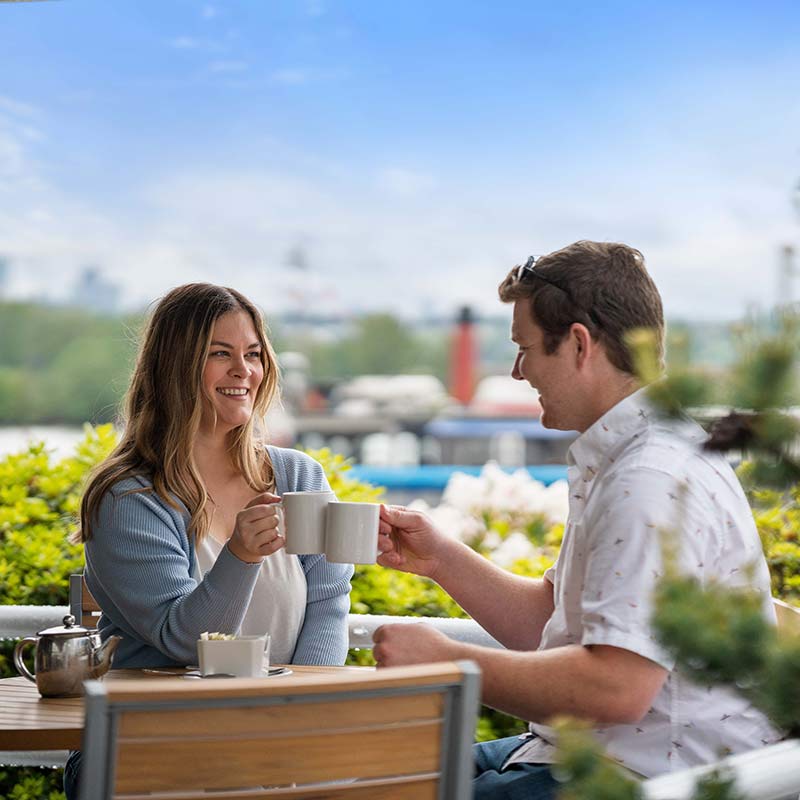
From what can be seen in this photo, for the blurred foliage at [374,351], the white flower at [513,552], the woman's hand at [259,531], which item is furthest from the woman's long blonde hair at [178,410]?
the blurred foliage at [374,351]

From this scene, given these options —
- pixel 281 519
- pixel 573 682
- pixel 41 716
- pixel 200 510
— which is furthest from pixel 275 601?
pixel 573 682

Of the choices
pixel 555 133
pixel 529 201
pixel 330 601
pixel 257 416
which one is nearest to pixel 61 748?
pixel 330 601

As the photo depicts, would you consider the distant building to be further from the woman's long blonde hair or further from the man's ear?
the man's ear

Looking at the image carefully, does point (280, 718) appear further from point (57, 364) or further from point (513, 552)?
point (57, 364)

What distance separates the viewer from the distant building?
1407 inches

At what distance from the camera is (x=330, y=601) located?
86.0 inches

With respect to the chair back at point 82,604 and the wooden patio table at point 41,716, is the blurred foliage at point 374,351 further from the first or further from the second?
Answer: the wooden patio table at point 41,716

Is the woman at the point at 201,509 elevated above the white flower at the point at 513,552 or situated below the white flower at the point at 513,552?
above

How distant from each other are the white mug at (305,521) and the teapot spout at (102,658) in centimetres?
29

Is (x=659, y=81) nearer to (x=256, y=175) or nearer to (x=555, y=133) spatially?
(x=555, y=133)

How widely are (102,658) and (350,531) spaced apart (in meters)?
0.40

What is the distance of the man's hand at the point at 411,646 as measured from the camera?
1.52 metres

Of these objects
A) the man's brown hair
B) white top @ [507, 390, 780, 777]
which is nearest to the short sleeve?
white top @ [507, 390, 780, 777]

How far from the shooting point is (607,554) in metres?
1.47
